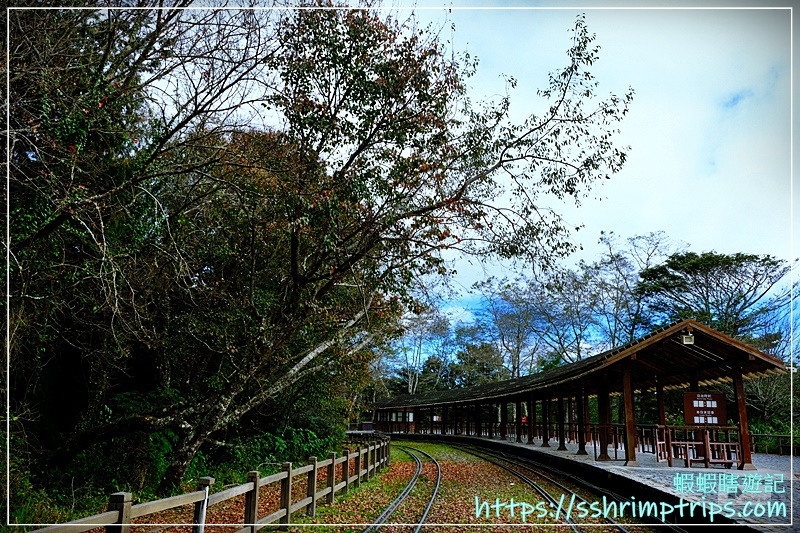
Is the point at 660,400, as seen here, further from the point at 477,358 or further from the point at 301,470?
the point at 477,358

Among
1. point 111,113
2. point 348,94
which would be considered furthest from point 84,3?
point 348,94

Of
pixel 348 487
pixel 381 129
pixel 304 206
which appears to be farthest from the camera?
pixel 348 487

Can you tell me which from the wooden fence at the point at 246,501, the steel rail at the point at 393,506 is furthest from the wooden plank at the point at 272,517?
the steel rail at the point at 393,506

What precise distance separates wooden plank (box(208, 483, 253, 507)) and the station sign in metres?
10.6

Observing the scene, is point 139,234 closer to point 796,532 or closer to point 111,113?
point 111,113

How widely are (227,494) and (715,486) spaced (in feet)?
28.4

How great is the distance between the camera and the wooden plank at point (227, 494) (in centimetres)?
560

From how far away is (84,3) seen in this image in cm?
753

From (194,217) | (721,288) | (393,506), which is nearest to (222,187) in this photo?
(194,217)

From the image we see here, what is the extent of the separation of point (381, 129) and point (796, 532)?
7.63 meters

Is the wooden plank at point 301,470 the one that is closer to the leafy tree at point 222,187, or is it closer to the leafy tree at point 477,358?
the leafy tree at point 222,187

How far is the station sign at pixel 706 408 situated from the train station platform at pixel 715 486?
3.58 feet

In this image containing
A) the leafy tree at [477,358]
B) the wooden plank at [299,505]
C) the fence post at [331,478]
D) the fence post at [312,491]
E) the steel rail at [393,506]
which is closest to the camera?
the wooden plank at [299,505]

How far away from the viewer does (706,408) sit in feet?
42.5
